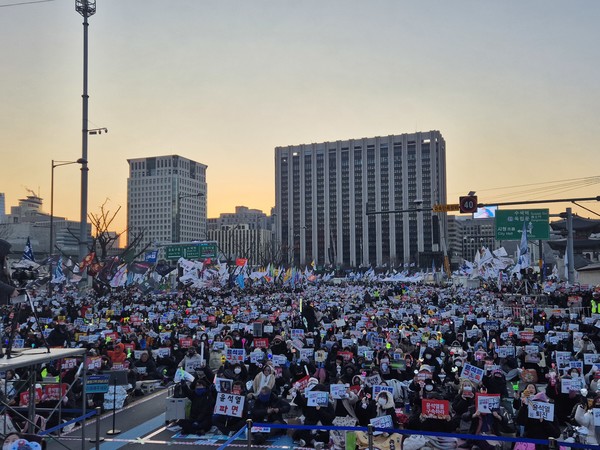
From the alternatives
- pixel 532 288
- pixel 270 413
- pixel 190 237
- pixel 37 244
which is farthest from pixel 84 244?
pixel 190 237

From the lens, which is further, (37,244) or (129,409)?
(37,244)

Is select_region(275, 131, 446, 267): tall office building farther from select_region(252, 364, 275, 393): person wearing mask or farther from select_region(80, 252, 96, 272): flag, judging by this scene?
select_region(252, 364, 275, 393): person wearing mask

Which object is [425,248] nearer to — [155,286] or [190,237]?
[190,237]

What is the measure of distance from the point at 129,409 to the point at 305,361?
187 inches

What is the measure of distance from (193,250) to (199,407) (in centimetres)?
4183

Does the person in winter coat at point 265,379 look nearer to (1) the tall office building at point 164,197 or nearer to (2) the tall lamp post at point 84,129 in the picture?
(2) the tall lamp post at point 84,129

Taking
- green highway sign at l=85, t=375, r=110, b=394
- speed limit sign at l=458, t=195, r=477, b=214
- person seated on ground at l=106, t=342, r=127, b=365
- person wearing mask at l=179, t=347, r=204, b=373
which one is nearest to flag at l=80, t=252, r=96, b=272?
person seated on ground at l=106, t=342, r=127, b=365

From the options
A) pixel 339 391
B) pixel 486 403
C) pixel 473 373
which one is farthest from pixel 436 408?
pixel 473 373

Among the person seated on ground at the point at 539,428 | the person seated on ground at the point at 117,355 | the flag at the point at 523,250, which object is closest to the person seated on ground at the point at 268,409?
the person seated on ground at the point at 539,428

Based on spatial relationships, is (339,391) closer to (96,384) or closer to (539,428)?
(539,428)

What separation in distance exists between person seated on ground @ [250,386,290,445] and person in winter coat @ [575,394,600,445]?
569 centimetres

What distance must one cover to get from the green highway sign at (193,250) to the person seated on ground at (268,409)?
135 feet

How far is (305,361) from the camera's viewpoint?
53.2ft

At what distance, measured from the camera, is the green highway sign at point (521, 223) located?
105 ft
